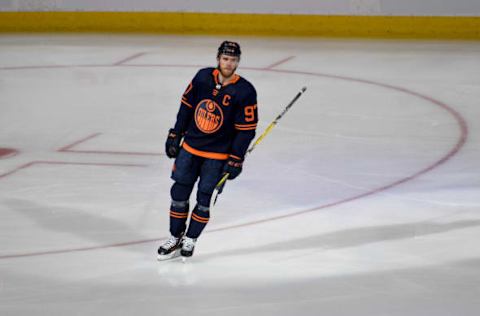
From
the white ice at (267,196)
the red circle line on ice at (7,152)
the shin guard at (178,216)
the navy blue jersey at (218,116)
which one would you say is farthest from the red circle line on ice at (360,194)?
the red circle line on ice at (7,152)

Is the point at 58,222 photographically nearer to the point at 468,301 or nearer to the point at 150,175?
the point at 150,175

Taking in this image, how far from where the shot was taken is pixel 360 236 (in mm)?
4988

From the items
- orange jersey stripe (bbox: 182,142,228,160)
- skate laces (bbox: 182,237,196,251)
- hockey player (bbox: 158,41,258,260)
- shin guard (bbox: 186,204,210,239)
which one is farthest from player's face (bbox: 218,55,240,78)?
skate laces (bbox: 182,237,196,251)

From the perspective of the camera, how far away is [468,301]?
4.06m

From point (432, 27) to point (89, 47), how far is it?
4.11 m

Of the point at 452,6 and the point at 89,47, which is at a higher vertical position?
the point at 452,6

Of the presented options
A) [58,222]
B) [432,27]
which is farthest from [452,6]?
[58,222]

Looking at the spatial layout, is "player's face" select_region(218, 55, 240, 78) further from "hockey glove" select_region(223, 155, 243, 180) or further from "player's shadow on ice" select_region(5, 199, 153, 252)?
"player's shadow on ice" select_region(5, 199, 153, 252)

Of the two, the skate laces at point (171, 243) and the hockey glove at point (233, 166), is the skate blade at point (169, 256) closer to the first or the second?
the skate laces at point (171, 243)

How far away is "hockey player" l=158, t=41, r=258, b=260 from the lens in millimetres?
4430

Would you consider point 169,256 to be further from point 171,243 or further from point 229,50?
point 229,50

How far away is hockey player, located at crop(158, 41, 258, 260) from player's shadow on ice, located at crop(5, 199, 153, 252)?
1.24ft

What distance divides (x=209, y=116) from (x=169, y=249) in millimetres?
688

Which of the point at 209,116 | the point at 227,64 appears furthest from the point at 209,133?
the point at 227,64
